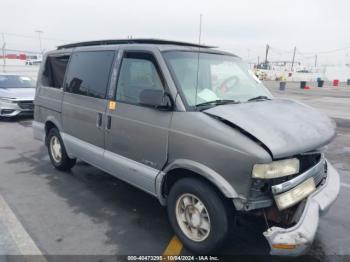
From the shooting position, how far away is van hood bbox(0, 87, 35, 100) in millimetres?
10039

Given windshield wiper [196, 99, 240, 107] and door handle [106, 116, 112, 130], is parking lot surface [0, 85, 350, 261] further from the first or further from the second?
windshield wiper [196, 99, 240, 107]

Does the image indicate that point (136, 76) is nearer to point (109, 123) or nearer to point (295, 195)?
point (109, 123)

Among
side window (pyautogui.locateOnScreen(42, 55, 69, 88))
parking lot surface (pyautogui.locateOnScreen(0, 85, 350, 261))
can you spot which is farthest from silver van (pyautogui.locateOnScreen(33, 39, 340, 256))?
side window (pyautogui.locateOnScreen(42, 55, 69, 88))

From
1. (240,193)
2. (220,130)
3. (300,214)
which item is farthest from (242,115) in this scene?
(300,214)

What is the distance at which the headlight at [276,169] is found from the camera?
8.45ft

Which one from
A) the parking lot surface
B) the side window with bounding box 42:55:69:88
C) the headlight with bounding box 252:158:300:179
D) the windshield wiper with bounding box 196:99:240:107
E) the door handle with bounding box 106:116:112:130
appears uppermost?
the side window with bounding box 42:55:69:88

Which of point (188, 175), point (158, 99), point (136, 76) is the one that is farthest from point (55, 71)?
point (188, 175)

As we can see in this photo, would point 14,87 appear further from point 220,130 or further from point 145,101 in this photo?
point 220,130

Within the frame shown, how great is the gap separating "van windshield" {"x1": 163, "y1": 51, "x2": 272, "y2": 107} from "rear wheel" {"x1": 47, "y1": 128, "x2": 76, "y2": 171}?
276cm

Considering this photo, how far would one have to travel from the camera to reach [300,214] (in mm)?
2686

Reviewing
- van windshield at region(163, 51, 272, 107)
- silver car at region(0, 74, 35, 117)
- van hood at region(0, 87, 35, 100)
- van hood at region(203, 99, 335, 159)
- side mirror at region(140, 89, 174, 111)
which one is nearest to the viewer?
van hood at region(203, 99, 335, 159)

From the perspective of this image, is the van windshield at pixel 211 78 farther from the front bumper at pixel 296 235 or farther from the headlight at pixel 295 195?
the front bumper at pixel 296 235

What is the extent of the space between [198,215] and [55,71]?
3.77 metres

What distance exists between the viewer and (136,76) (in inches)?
146
